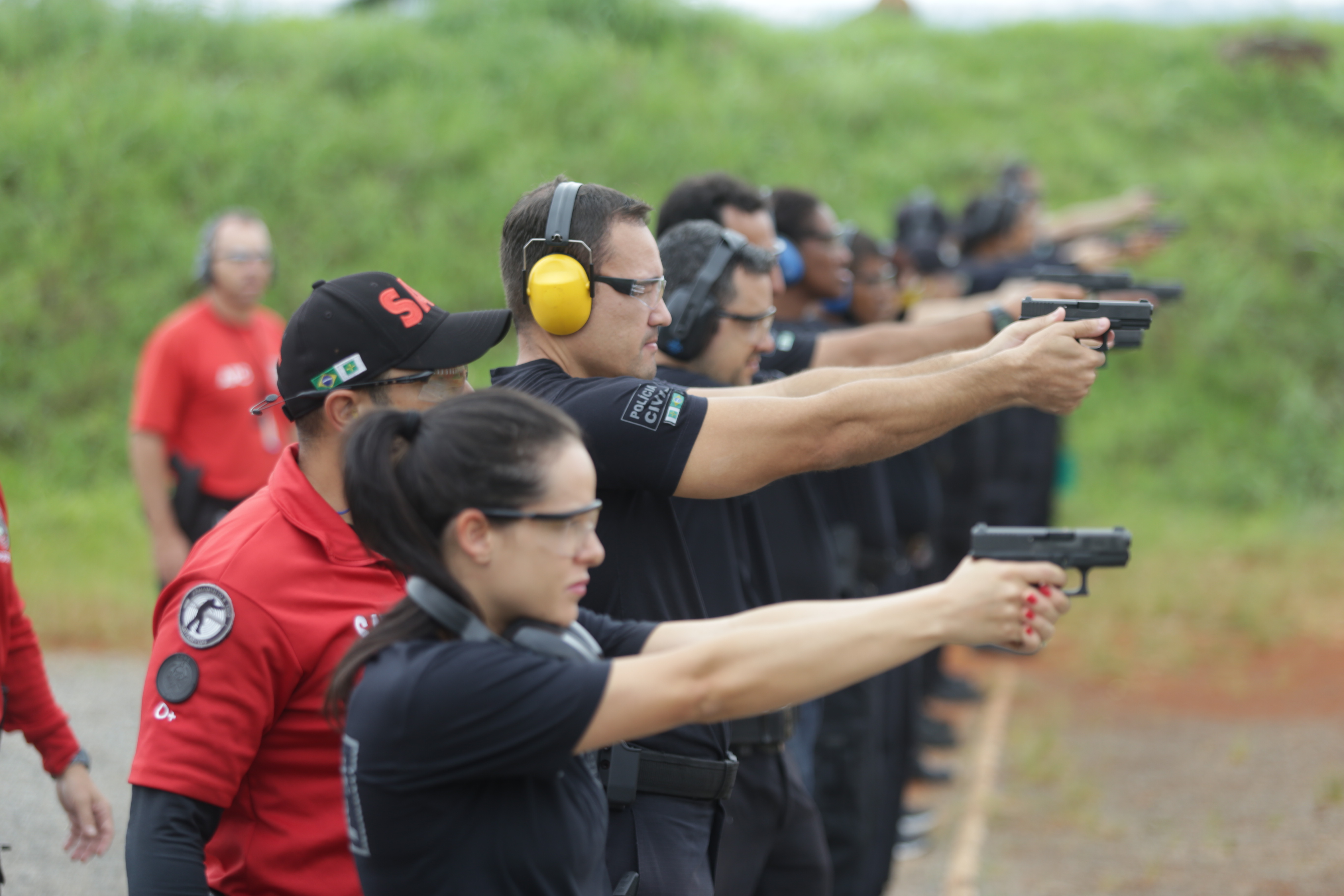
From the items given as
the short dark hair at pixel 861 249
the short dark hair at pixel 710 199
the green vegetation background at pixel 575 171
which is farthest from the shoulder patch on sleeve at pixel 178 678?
the green vegetation background at pixel 575 171

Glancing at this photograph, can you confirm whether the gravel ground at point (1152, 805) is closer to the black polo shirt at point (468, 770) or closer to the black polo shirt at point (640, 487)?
the black polo shirt at point (640, 487)

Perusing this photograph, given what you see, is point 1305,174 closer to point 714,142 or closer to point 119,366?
point 714,142

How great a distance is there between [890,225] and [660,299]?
10.8 metres

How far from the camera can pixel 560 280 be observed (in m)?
2.63

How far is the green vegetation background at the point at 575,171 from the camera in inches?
422

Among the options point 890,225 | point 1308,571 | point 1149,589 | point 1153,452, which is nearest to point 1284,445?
point 1153,452

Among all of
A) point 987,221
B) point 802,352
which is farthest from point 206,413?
point 987,221

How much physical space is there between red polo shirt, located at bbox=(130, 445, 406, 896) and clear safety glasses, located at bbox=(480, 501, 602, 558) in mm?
574

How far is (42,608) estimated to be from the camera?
7574mm

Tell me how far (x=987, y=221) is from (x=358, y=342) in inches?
281

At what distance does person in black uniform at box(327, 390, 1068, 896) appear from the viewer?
171 cm

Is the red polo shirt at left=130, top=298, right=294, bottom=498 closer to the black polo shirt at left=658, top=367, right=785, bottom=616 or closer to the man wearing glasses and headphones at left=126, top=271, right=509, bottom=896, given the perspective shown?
the black polo shirt at left=658, top=367, right=785, bottom=616

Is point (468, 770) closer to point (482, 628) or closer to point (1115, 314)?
point (482, 628)

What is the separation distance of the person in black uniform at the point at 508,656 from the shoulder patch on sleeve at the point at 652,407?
61 centimetres
